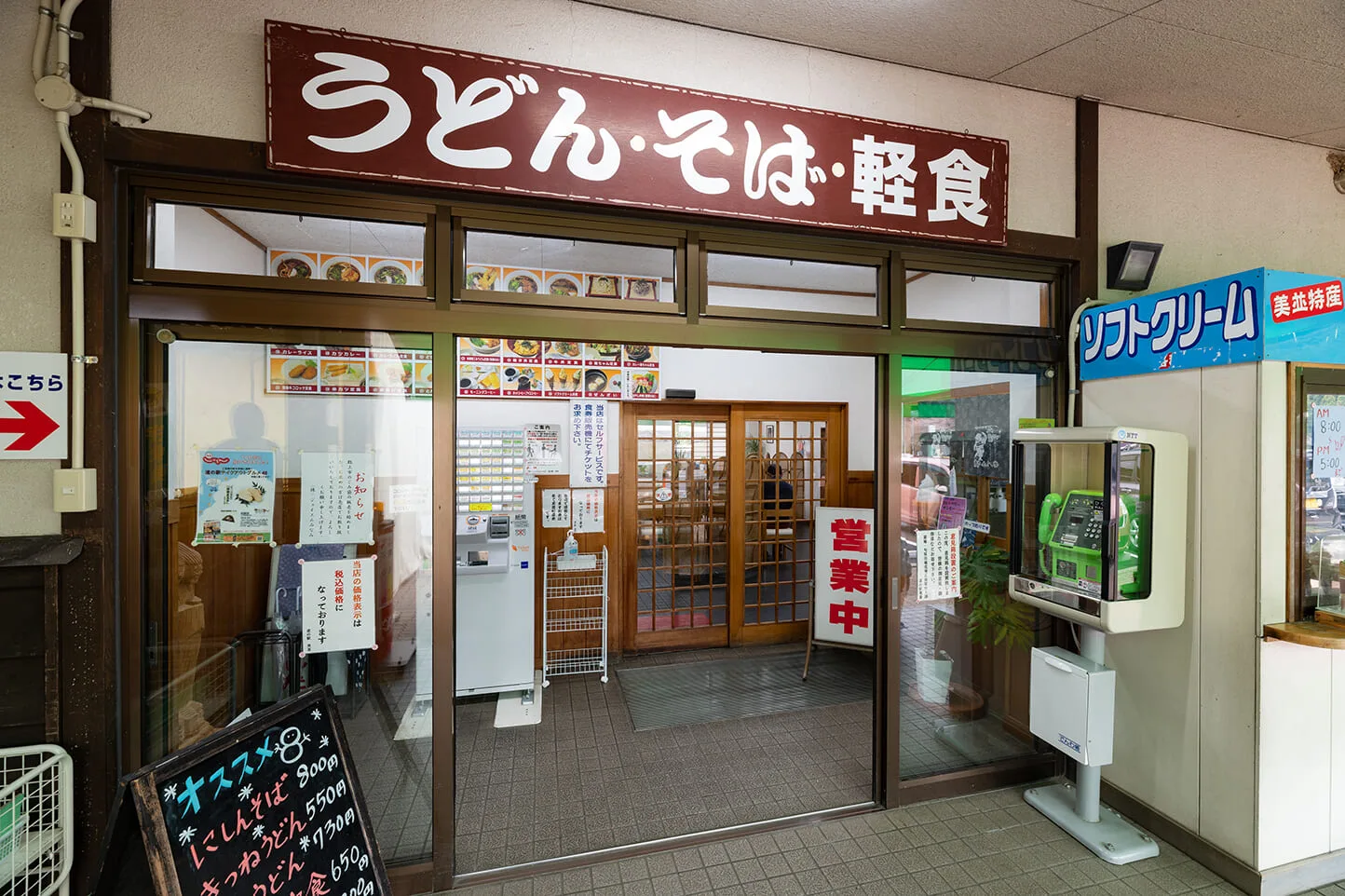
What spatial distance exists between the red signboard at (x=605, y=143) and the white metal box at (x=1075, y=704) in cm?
195

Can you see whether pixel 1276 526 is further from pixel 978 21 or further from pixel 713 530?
pixel 713 530

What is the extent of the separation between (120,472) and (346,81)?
4.95ft

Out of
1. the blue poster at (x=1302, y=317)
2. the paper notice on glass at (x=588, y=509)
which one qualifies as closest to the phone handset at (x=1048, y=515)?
the blue poster at (x=1302, y=317)

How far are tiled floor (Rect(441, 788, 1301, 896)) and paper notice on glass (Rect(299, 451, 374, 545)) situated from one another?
1426 mm

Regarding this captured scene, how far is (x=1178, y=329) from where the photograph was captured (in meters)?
2.43

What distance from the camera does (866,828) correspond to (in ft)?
8.41

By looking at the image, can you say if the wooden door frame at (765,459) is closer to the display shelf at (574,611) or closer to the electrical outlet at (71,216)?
the display shelf at (574,611)

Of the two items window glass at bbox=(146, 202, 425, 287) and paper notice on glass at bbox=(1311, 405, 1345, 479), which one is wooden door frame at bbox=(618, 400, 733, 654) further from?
paper notice on glass at bbox=(1311, 405, 1345, 479)

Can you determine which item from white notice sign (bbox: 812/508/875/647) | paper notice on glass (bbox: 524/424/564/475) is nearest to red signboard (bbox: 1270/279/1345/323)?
white notice sign (bbox: 812/508/875/647)

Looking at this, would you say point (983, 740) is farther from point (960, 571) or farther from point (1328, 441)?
point (1328, 441)

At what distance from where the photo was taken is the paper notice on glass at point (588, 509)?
4.54m

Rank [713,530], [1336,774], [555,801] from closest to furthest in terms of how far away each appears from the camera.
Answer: [1336,774] → [555,801] → [713,530]

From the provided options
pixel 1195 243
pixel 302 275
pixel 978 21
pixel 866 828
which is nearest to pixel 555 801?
pixel 866 828

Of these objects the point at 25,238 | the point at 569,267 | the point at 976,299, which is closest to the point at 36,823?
the point at 25,238
